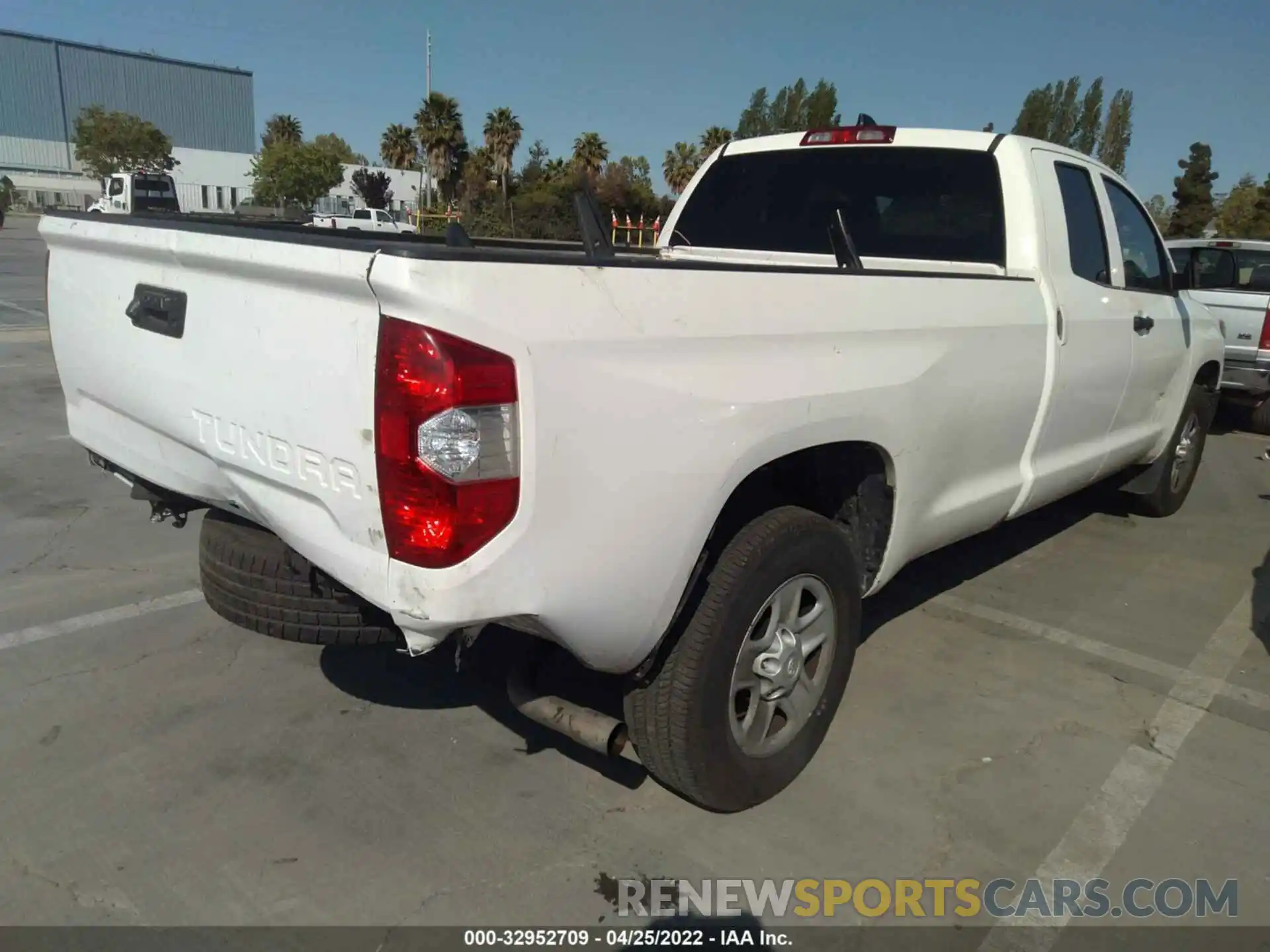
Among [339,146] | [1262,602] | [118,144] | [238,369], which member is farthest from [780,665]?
[339,146]

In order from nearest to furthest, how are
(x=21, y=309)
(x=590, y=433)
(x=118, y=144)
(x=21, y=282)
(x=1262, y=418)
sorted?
(x=590, y=433) → (x=1262, y=418) → (x=21, y=309) → (x=21, y=282) → (x=118, y=144)

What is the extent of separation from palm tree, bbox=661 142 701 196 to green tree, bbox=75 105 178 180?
116ft

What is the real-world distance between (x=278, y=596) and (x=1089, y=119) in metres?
45.6

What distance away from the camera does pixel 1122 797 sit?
9.66 feet

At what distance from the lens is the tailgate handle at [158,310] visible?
7.64 ft

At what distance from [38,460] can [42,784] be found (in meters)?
3.97

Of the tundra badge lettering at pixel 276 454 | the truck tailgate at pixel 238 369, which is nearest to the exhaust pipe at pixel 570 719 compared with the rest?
the truck tailgate at pixel 238 369

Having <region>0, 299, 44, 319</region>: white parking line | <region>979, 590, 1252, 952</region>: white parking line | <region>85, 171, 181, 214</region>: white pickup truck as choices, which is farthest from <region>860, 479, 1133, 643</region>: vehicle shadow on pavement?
<region>85, 171, 181, 214</region>: white pickup truck

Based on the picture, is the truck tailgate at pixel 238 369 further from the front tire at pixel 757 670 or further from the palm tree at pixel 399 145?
the palm tree at pixel 399 145

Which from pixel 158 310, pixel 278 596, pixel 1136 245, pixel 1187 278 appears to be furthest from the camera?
pixel 1187 278

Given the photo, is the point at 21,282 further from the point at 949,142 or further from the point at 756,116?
the point at 756,116

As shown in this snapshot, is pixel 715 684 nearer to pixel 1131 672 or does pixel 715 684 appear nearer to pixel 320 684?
pixel 320 684

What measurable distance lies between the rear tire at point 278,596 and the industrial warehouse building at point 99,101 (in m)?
87.5

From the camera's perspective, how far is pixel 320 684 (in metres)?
3.42
